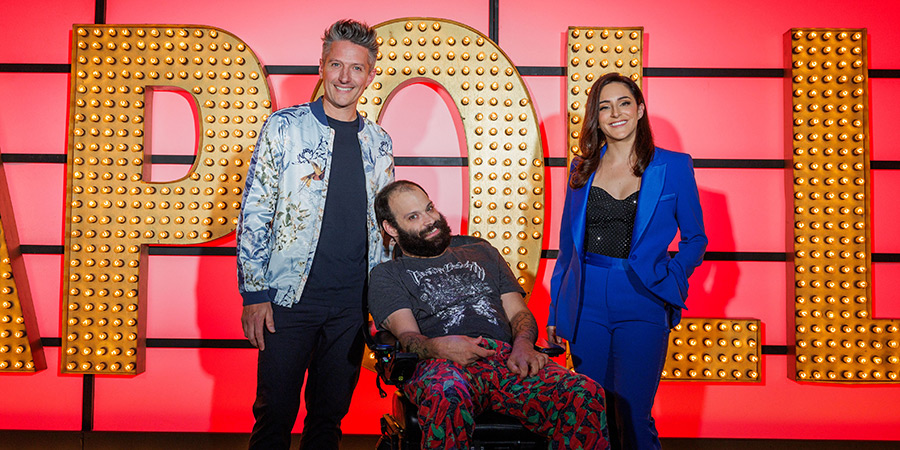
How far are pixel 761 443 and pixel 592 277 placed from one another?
85.8 inches

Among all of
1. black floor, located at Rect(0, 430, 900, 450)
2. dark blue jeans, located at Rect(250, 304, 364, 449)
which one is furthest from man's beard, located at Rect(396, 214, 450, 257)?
black floor, located at Rect(0, 430, 900, 450)

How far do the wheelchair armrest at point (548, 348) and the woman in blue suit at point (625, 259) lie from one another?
166 millimetres

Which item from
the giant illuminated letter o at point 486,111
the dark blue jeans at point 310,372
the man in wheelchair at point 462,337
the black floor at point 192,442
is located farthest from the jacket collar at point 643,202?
the black floor at point 192,442

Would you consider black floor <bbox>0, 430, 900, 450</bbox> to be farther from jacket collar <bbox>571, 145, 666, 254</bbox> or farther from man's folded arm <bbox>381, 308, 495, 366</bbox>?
jacket collar <bbox>571, 145, 666, 254</bbox>

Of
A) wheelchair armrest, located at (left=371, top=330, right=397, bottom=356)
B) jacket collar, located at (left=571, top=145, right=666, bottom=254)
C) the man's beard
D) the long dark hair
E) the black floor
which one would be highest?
the long dark hair

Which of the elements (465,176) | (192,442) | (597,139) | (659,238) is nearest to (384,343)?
(659,238)

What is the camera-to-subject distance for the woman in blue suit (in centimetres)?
258

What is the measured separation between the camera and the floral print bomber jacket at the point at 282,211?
253 centimetres

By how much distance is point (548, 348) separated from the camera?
2.50 metres

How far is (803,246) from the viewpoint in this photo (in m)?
3.69

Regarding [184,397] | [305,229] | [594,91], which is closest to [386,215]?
[305,229]

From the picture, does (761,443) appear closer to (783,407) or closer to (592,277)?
(783,407)

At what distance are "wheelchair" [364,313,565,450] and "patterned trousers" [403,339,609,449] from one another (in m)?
0.04

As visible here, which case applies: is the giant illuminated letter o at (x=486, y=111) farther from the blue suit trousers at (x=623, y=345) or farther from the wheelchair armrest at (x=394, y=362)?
the wheelchair armrest at (x=394, y=362)
